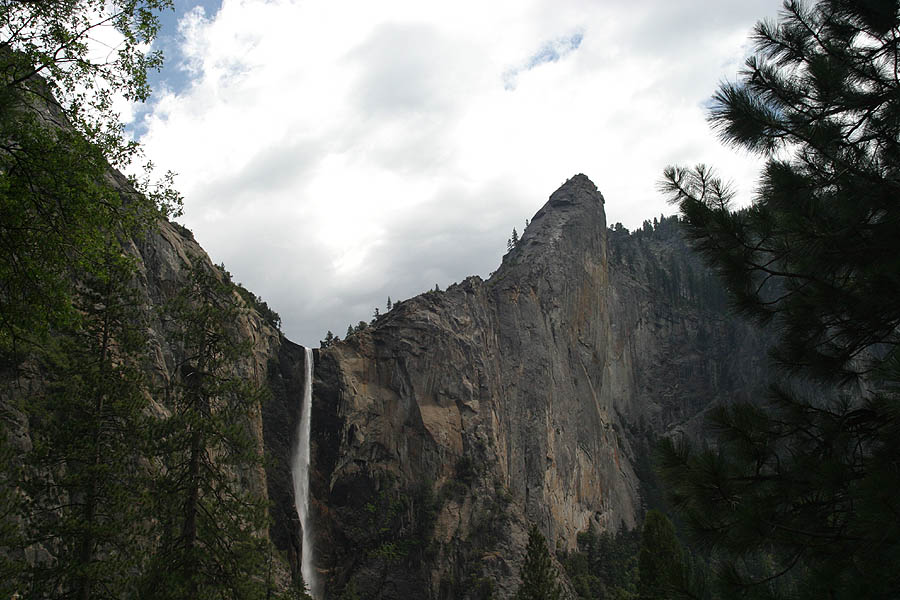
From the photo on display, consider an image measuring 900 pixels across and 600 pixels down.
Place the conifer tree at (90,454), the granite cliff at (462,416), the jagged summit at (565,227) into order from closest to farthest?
the conifer tree at (90,454), the granite cliff at (462,416), the jagged summit at (565,227)

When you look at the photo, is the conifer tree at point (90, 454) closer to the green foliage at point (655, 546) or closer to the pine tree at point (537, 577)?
the green foliage at point (655, 546)

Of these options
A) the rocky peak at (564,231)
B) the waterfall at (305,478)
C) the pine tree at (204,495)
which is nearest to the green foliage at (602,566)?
the waterfall at (305,478)

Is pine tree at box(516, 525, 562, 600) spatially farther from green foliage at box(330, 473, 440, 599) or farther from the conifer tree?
the conifer tree

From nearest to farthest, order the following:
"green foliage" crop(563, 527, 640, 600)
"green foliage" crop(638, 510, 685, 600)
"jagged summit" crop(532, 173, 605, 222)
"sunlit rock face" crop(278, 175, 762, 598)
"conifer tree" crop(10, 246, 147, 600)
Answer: "conifer tree" crop(10, 246, 147, 600)
"green foliage" crop(638, 510, 685, 600)
"sunlit rock face" crop(278, 175, 762, 598)
"green foliage" crop(563, 527, 640, 600)
"jagged summit" crop(532, 173, 605, 222)

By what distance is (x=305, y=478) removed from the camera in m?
46.4

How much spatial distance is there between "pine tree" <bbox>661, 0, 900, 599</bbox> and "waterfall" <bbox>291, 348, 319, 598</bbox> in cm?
4010

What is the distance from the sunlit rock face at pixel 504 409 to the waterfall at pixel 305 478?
0.80m

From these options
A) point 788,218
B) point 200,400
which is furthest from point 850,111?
point 200,400

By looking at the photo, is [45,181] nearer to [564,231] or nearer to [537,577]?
[537,577]

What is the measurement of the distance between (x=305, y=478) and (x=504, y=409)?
71.4ft

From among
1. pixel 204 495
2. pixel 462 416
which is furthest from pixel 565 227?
pixel 204 495

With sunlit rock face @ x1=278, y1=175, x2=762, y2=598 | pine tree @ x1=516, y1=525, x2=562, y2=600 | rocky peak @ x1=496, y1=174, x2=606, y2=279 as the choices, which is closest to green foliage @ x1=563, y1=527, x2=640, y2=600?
sunlit rock face @ x1=278, y1=175, x2=762, y2=598

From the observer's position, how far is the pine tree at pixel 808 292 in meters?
6.59

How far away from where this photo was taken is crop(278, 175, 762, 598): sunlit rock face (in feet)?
152
